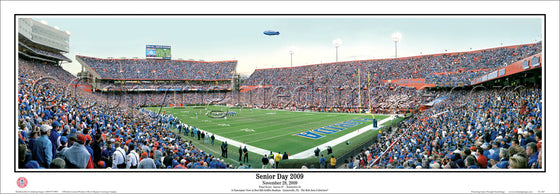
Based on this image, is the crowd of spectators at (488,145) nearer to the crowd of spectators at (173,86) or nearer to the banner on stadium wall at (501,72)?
the banner on stadium wall at (501,72)

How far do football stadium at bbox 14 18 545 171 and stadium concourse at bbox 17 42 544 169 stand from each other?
44 mm

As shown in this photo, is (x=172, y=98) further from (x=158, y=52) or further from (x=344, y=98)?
(x=344, y=98)

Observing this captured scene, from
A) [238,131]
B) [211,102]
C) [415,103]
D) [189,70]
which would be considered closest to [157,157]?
[238,131]

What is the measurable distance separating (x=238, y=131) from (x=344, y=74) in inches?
1063

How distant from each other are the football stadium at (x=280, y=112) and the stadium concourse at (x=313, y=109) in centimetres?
4

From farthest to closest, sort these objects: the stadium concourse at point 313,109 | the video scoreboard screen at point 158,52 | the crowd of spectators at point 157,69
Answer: the video scoreboard screen at point 158,52 → the crowd of spectators at point 157,69 → the stadium concourse at point 313,109

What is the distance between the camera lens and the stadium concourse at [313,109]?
3.94 meters

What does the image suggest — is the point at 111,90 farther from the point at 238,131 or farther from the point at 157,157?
the point at 157,157

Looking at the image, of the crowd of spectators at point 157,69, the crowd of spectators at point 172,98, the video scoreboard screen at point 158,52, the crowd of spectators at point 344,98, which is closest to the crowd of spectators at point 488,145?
the crowd of spectators at point 344,98

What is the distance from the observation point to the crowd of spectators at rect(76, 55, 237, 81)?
144ft

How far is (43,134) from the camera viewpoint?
333 centimetres

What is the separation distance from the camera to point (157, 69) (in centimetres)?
4716

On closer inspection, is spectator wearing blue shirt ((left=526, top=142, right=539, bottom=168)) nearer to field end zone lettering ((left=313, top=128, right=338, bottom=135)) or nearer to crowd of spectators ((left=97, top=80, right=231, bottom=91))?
field end zone lettering ((left=313, top=128, right=338, bottom=135))

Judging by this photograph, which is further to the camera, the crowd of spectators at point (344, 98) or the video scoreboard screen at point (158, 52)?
the video scoreboard screen at point (158, 52)
